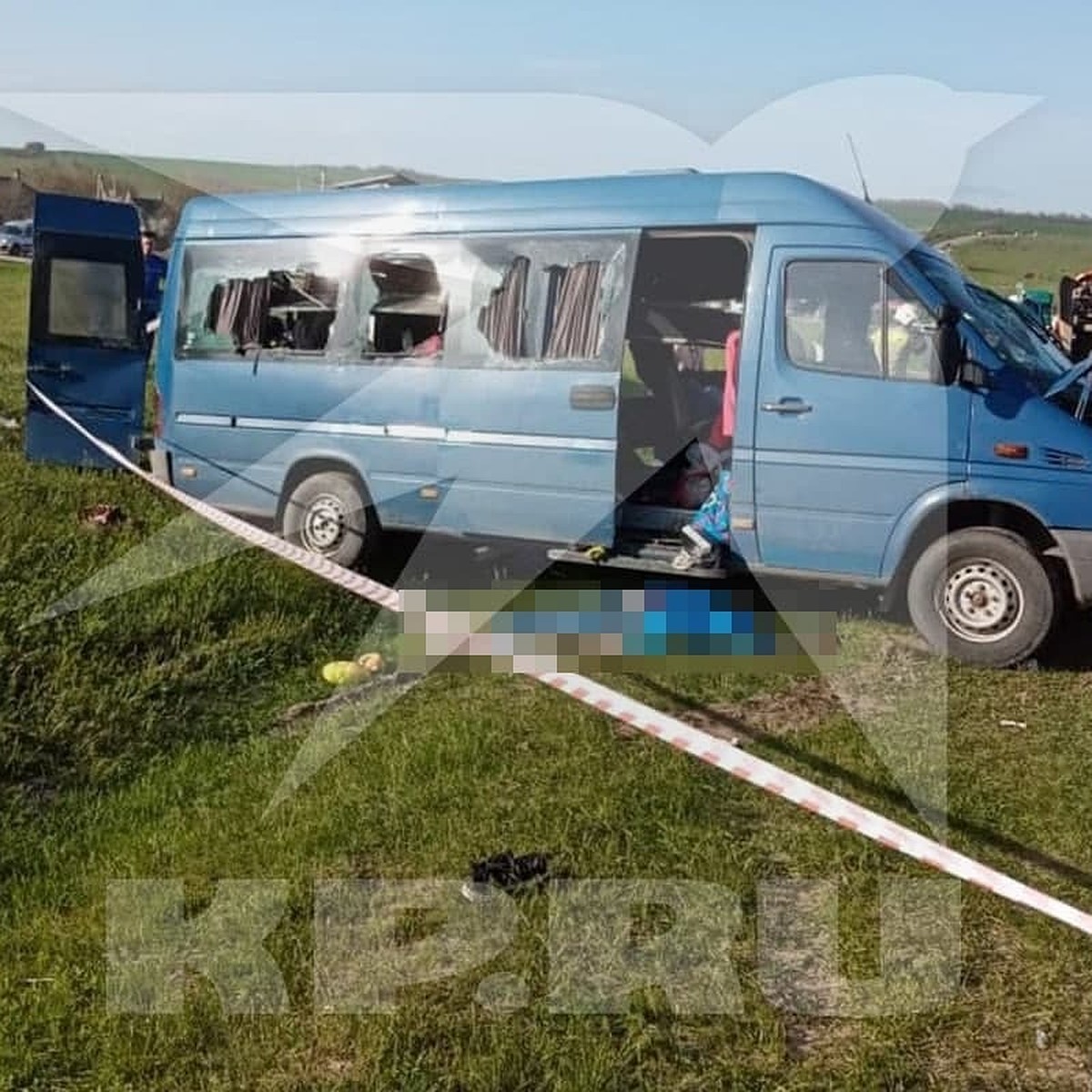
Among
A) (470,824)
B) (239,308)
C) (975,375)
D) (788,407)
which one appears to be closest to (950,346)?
(975,375)

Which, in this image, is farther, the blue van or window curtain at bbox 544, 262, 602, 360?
window curtain at bbox 544, 262, 602, 360

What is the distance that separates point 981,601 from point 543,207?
334cm

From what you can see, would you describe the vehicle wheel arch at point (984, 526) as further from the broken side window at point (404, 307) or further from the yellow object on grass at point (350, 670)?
the broken side window at point (404, 307)

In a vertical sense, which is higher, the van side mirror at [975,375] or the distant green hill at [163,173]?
the distant green hill at [163,173]

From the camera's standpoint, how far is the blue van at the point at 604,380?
6.98 m

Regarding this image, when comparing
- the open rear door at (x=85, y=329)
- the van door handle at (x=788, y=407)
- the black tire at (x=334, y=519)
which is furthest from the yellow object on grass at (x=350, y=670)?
the open rear door at (x=85, y=329)

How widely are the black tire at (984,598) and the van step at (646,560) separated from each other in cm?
107

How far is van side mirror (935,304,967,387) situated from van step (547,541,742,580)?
1.55 meters

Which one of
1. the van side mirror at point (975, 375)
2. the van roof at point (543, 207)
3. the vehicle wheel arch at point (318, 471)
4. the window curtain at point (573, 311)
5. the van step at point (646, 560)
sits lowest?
the van step at point (646, 560)

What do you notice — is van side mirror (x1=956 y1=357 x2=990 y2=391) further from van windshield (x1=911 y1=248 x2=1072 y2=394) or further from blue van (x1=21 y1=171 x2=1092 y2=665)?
van windshield (x1=911 y1=248 x2=1072 y2=394)

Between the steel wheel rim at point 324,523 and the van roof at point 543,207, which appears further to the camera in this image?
the steel wheel rim at point 324,523

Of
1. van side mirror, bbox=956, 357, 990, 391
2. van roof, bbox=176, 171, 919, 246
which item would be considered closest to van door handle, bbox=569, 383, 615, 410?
van roof, bbox=176, 171, 919, 246

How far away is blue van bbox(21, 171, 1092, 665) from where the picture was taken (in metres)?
6.98

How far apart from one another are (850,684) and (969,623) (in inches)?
32.3
